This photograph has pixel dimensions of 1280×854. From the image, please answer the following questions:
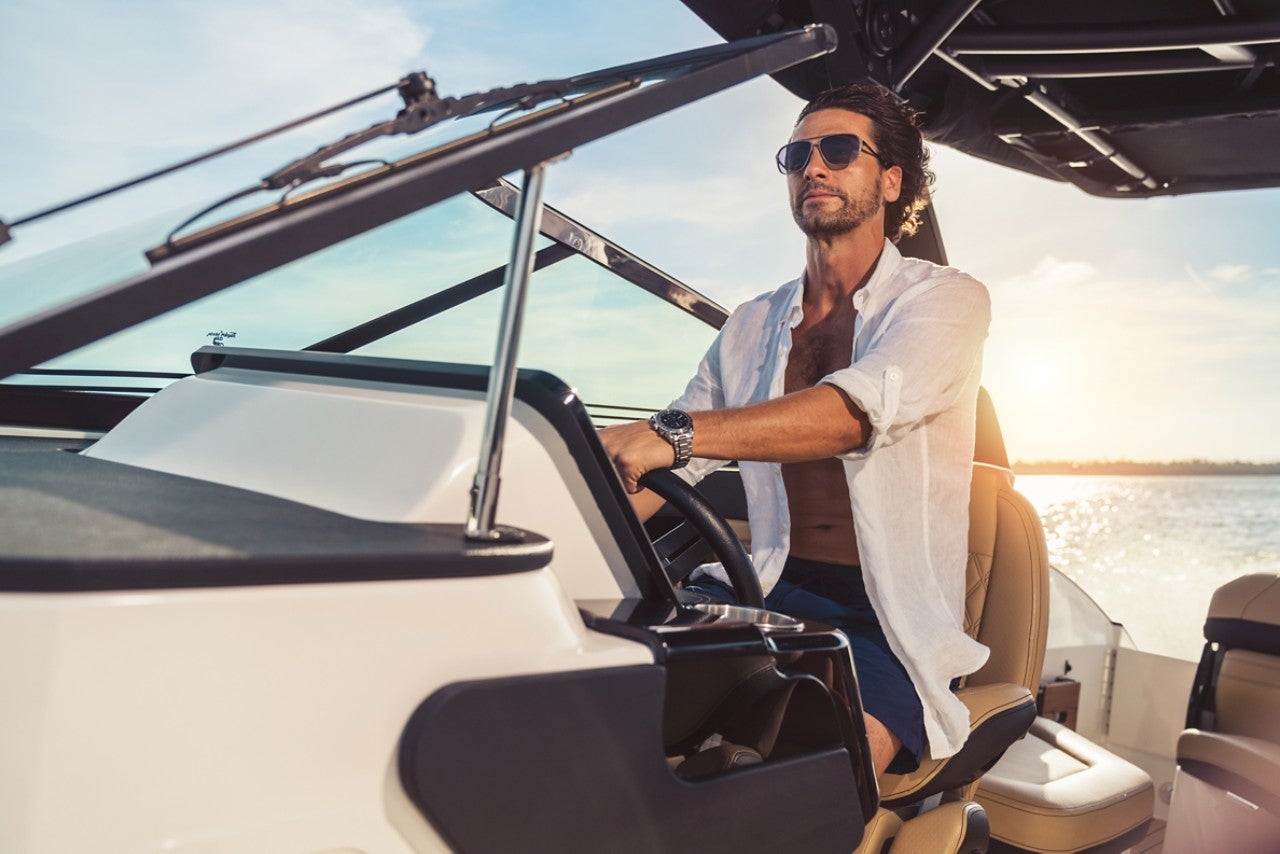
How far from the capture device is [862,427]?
1.58 meters

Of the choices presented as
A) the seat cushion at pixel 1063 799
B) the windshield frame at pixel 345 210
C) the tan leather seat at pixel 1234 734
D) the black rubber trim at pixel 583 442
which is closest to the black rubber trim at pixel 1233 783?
the tan leather seat at pixel 1234 734

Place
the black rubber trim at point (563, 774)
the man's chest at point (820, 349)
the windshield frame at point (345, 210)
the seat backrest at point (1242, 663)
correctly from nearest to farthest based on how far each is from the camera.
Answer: the windshield frame at point (345, 210) → the black rubber trim at point (563, 774) → the man's chest at point (820, 349) → the seat backrest at point (1242, 663)

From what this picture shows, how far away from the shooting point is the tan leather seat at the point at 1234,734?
2.29 m

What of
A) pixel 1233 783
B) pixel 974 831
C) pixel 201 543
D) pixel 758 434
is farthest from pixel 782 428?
pixel 1233 783

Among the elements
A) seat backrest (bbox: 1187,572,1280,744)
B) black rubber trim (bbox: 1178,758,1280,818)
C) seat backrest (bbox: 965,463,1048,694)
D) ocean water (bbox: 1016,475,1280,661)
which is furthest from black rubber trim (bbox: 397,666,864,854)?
ocean water (bbox: 1016,475,1280,661)

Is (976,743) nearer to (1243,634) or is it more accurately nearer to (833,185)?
(833,185)

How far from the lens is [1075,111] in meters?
3.38

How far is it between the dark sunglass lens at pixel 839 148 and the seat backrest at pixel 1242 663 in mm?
1491

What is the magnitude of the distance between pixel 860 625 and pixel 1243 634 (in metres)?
1.30

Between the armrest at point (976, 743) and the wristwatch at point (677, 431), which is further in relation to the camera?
the armrest at point (976, 743)

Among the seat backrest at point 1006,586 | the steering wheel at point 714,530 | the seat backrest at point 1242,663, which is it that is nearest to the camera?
the steering wheel at point 714,530

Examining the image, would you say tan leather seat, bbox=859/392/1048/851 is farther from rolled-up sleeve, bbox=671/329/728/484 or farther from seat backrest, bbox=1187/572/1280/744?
seat backrest, bbox=1187/572/1280/744

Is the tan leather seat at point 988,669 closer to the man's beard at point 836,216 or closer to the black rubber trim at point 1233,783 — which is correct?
the man's beard at point 836,216

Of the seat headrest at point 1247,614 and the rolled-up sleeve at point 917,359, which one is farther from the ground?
the rolled-up sleeve at point 917,359
